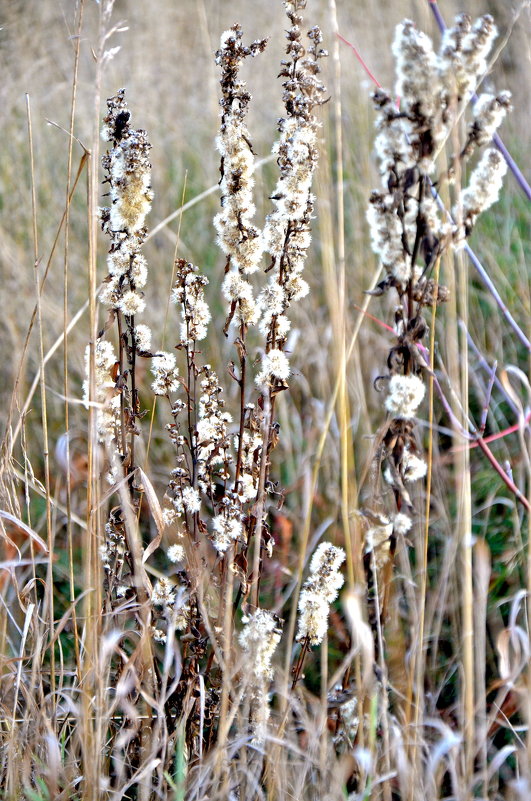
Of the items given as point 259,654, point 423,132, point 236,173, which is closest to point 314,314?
point 236,173

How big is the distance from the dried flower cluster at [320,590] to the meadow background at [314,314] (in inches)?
2.8

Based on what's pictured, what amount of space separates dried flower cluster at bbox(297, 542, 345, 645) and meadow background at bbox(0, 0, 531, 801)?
0.07 metres

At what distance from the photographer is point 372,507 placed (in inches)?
40.4

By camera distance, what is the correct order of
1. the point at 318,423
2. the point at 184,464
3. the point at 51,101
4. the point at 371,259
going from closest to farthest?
the point at 184,464
the point at 318,423
the point at 371,259
the point at 51,101

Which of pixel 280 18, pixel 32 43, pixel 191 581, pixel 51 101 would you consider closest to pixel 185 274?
pixel 191 581

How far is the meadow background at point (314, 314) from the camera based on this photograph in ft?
4.51

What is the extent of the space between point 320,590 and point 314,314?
1611 mm

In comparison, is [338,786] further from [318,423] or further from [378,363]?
[378,363]

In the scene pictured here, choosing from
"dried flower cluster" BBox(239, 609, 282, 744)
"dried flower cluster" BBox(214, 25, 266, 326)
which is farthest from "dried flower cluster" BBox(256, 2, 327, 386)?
"dried flower cluster" BBox(239, 609, 282, 744)

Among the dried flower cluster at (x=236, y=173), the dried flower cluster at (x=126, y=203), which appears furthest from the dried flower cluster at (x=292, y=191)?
the dried flower cluster at (x=126, y=203)

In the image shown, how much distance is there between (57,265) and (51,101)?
1466mm

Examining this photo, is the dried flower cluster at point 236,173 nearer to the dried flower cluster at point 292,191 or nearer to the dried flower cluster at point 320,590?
the dried flower cluster at point 292,191

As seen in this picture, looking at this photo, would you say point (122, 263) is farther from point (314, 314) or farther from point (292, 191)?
point (314, 314)

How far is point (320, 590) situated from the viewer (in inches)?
46.8
